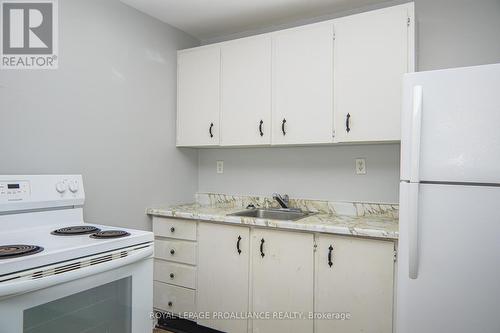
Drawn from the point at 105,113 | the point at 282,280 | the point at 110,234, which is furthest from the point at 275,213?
the point at 105,113

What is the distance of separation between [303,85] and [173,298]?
1.86 m

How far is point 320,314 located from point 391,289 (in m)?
0.46

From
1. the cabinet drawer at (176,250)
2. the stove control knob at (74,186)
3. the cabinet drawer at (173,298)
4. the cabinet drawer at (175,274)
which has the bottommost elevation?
the cabinet drawer at (173,298)

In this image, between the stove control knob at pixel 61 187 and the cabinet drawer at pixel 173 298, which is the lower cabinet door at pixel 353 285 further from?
the stove control knob at pixel 61 187

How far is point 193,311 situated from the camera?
Answer: 236 centimetres

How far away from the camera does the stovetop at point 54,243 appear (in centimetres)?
112

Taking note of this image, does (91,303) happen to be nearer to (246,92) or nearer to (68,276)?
(68,276)

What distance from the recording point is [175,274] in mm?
2451

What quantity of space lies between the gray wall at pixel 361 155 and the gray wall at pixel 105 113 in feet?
1.53

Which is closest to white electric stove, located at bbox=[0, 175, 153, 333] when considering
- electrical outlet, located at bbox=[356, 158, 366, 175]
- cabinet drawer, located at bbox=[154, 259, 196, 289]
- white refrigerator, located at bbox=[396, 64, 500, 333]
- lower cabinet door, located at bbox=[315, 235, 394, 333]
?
cabinet drawer, located at bbox=[154, 259, 196, 289]

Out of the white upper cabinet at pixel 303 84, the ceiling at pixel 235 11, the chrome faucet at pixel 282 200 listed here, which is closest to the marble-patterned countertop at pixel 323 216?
the chrome faucet at pixel 282 200

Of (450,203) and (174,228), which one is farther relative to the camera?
(174,228)

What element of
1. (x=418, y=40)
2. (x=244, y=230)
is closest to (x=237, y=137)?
(x=244, y=230)

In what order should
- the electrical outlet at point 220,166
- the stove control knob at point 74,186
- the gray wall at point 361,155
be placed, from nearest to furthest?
the stove control knob at point 74,186 → the gray wall at point 361,155 → the electrical outlet at point 220,166
